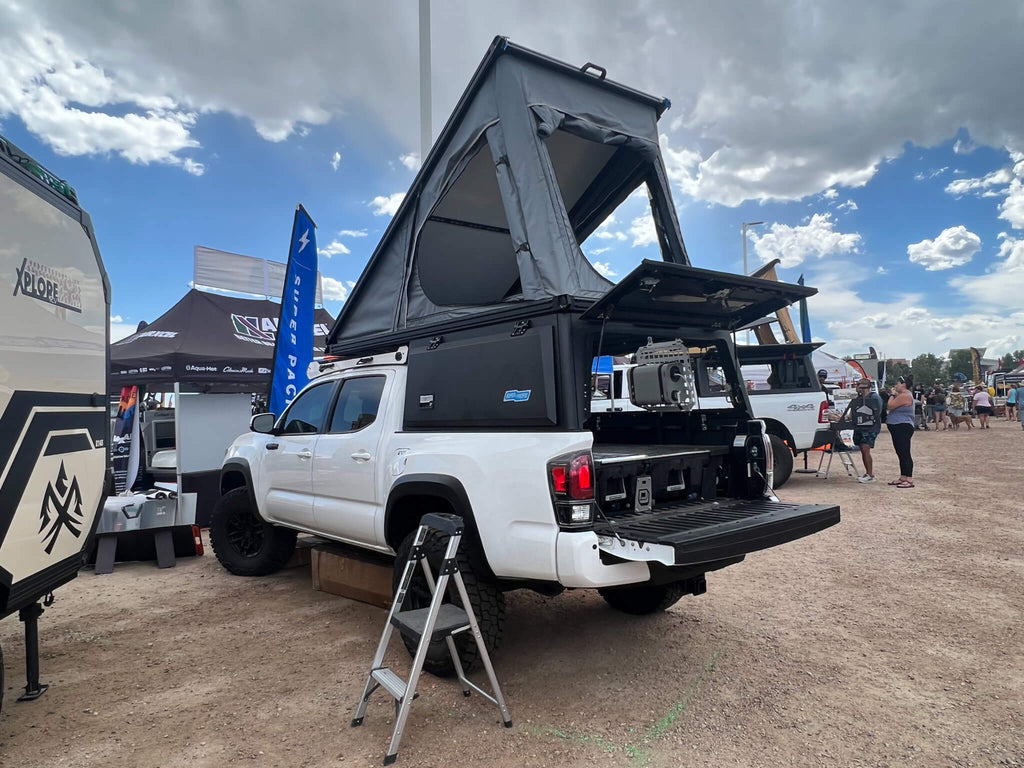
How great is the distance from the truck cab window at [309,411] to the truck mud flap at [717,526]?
8.14 feet

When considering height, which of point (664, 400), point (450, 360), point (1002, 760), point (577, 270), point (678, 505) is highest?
point (577, 270)

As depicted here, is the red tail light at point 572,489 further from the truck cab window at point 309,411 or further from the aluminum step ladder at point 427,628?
the truck cab window at point 309,411

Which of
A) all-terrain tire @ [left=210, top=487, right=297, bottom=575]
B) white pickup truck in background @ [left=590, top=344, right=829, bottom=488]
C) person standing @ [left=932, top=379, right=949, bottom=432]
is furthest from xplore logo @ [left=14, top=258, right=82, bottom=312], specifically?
person standing @ [left=932, top=379, right=949, bottom=432]

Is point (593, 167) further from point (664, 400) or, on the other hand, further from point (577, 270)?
point (664, 400)

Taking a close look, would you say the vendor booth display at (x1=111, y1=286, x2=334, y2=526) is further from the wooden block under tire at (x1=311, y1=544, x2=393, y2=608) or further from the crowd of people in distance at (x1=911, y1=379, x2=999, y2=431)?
the crowd of people in distance at (x1=911, y1=379, x2=999, y2=431)

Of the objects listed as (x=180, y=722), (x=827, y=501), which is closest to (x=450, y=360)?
(x=180, y=722)

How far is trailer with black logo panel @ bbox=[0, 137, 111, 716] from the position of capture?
2.67 metres

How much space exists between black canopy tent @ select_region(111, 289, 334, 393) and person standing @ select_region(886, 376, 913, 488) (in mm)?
9749

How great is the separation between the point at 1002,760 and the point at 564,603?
2.71 meters

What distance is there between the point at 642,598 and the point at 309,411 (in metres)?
2.95

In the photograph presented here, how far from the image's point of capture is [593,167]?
5.28 m

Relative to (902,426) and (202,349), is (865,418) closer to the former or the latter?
(902,426)

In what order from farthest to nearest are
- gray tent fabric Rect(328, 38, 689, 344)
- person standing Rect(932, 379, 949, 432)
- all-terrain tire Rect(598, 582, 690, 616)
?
1. person standing Rect(932, 379, 949, 432)
2. all-terrain tire Rect(598, 582, 690, 616)
3. gray tent fabric Rect(328, 38, 689, 344)

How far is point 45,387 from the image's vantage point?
2.91 meters
